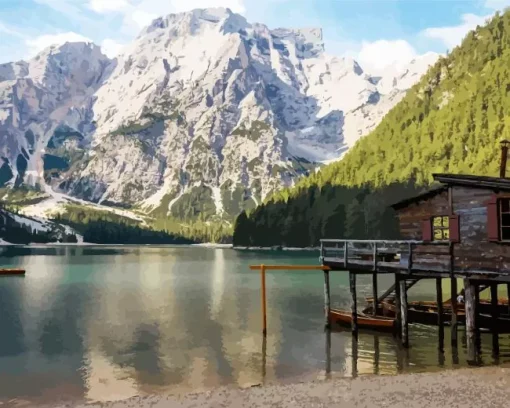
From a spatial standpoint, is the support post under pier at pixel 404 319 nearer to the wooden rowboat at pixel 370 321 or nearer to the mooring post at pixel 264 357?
the wooden rowboat at pixel 370 321

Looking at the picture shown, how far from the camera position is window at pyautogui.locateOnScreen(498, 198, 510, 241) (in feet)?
108

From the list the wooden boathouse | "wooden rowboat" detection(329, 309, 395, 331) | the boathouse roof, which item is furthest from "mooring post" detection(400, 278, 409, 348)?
the boathouse roof

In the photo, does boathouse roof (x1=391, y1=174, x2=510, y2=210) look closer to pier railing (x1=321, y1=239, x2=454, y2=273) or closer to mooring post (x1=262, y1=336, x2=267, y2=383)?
pier railing (x1=321, y1=239, x2=454, y2=273)

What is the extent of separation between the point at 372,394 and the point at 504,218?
13653mm

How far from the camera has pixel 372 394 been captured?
25.5 metres

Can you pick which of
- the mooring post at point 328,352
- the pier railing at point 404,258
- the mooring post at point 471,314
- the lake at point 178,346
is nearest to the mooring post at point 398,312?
the lake at point 178,346

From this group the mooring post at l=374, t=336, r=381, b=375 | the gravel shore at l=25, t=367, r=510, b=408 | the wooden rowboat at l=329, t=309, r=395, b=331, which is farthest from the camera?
the wooden rowboat at l=329, t=309, r=395, b=331

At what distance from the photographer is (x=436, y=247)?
122ft

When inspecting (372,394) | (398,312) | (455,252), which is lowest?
(372,394)

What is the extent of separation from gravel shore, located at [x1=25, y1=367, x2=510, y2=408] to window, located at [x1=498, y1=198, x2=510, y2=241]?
7409mm

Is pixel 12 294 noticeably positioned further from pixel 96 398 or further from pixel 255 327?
pixel 96 398

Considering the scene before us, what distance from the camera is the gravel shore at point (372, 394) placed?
78.3 feet

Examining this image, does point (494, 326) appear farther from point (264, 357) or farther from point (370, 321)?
point (264, 357)

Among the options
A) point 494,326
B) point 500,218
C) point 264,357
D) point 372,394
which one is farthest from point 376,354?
point 372,394
